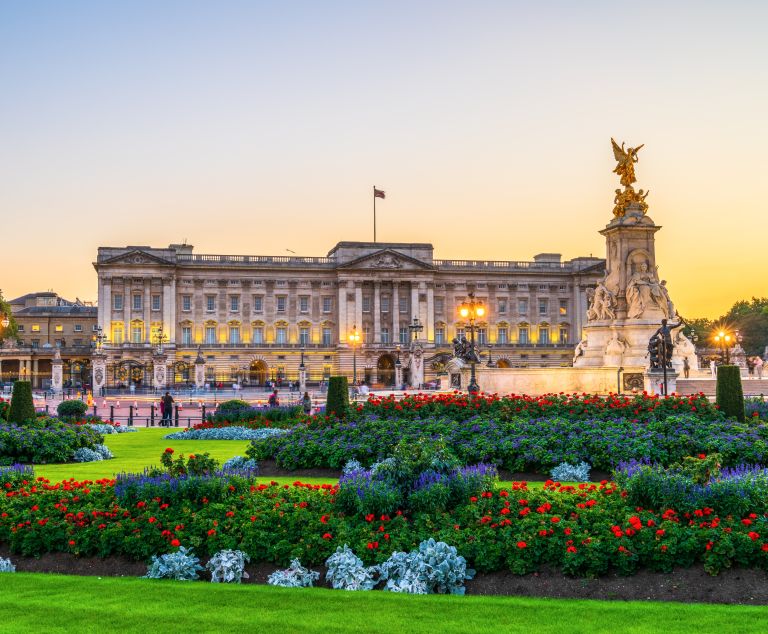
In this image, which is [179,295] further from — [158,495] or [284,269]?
[158,495]

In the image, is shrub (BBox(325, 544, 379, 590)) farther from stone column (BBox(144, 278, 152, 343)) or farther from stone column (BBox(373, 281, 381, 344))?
stone column (BBox(373, 281, 381, 344))

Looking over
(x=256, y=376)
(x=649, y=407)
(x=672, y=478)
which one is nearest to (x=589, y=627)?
(x=672, y=478)

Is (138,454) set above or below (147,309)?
below

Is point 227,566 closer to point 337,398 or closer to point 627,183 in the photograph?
point 337,398

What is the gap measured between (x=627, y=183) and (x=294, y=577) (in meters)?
33.7

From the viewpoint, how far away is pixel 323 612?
8.47 metres

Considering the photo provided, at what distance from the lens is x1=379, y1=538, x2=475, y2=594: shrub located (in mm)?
9352

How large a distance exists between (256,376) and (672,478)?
3649 inches

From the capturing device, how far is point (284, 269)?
344 feet

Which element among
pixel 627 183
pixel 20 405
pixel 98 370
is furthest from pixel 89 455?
pixel 98 370

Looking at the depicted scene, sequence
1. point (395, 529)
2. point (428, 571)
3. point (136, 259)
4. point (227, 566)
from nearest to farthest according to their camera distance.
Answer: point (428, 571), point (227, 566), point (395, 529), point (136, 259)

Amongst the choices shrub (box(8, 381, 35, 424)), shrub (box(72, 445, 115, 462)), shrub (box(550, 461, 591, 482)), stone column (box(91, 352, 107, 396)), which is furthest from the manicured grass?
stone column (box(91, 352, 107, 396))

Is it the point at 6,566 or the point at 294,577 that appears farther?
the point at 6,566

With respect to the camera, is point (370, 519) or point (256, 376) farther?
point (256, 376)
